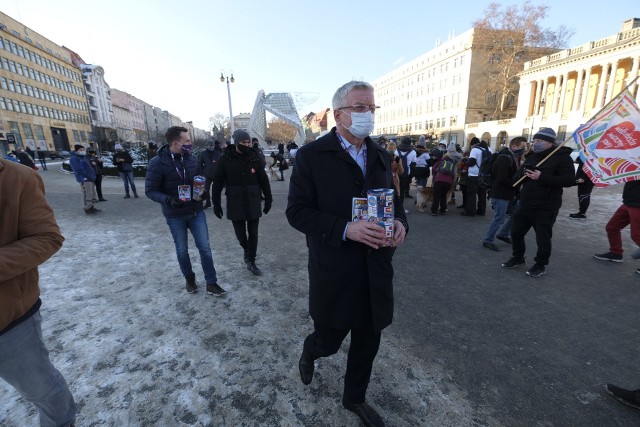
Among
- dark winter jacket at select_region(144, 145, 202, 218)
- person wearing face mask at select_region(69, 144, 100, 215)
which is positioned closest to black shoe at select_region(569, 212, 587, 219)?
dark winter jacket at select_region(144, 145, 202, 218)

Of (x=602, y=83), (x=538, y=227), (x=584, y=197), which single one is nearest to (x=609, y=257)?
(x=538, y=227)

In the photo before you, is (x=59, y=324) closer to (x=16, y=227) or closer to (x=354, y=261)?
(x=16, y=227)

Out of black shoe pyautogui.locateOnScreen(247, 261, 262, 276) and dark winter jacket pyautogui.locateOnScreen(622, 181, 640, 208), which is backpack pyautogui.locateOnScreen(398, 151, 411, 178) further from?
black shoe pyautogui.locateOnScreen(247, 261, 262, 276)

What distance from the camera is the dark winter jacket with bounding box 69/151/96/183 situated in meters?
7.92

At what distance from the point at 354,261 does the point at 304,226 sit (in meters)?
0.37

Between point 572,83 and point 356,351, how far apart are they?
51.7m

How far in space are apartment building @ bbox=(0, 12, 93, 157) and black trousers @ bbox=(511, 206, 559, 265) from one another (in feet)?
172

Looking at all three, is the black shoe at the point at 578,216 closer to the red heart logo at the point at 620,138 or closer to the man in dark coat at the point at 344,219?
the red heart logo at the point at 620,138

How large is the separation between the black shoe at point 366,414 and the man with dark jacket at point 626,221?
4779mm

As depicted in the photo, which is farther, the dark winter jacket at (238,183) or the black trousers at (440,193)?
the black trousers at (440,193)

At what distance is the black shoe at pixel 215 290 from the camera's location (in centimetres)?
379

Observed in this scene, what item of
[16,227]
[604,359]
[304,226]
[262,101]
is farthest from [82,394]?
[262,101]

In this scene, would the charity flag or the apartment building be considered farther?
the apartment building

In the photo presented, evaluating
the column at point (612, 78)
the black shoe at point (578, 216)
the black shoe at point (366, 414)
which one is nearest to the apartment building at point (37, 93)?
the black shoe at point (366, 414)
